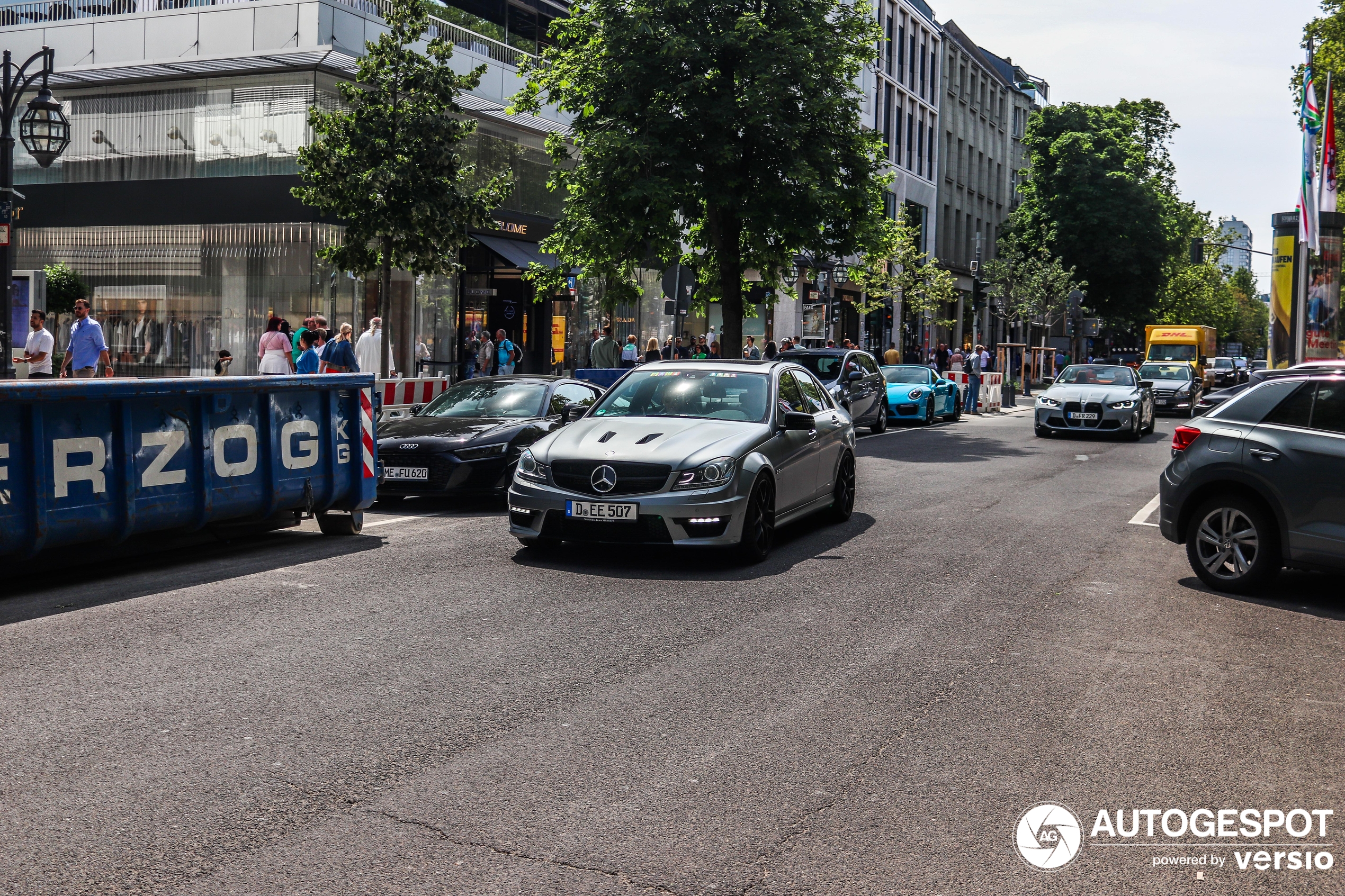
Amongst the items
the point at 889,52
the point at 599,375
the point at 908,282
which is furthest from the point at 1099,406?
the point at 889,52

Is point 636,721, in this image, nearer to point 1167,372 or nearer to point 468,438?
point 468,438

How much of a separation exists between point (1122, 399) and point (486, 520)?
16204 mm

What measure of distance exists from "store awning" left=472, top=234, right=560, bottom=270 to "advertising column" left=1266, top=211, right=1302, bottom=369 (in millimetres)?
14648

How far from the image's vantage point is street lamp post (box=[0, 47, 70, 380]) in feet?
58.7

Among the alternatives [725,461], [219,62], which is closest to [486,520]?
[725,461]

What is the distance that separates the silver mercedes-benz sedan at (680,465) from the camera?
8.95m

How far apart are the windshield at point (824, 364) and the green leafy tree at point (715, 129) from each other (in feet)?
7.36

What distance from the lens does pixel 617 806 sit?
436 cm

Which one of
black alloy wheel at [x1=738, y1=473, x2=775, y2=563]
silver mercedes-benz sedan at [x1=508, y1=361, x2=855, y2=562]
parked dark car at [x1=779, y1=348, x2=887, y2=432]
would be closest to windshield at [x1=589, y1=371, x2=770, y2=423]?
silver mercedes-benz sedan at [x1=508, y1=361, x2=855, y2=562]

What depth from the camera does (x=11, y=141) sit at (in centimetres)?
1816

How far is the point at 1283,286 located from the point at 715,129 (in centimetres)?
1028

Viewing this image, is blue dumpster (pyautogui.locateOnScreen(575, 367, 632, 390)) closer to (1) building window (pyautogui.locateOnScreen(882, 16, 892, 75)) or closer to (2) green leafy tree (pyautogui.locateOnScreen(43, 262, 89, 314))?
(2) green leafy tree (pyautogui.locateOnScreen(43, 262, 89, 314))

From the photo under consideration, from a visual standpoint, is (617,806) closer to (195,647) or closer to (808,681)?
(808,681)

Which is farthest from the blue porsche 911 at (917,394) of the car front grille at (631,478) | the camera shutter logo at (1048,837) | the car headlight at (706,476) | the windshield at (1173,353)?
the camera shutter logo at (1048,837)
